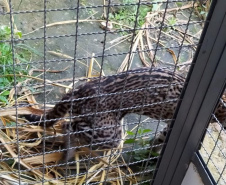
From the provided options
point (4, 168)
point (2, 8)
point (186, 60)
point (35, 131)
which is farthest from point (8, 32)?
point (186, 60)

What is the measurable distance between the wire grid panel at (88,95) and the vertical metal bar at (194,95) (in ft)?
0.19

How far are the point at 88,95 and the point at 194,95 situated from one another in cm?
57

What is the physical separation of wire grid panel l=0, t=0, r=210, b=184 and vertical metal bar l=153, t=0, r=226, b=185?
6 cm

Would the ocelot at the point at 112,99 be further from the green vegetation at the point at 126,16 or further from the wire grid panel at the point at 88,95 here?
the green vegetation at the point at 126,16

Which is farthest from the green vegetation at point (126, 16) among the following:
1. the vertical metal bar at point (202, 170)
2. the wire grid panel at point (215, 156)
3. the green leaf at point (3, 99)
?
the vertical metal bar at point (202, 170)

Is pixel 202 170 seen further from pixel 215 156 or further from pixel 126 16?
pixel 126 16

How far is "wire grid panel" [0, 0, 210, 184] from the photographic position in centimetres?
196

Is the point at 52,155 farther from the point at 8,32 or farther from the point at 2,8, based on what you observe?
the point at 2,8

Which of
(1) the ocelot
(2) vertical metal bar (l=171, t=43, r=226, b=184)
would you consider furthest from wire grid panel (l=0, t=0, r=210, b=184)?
(2) vertical metal bar (l=171, t=43, r=226, b=184)

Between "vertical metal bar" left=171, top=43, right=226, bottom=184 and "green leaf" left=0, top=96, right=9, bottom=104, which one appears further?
"green leaf" left=0, top=96, right=9, bottom=104

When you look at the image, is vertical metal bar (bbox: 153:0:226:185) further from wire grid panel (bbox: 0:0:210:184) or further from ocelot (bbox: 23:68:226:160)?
ocelot (bbox: 23:68:226:160)

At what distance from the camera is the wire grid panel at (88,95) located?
6.44 ft

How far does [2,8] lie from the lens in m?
3.35

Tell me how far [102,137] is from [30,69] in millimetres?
790
